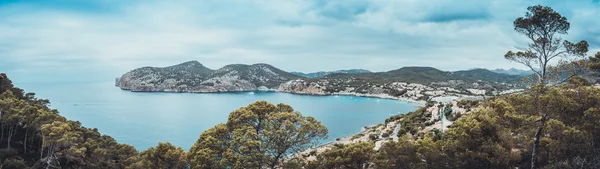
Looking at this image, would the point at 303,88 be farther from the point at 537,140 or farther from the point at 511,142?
the point at 537,140

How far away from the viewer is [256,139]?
15180 mm

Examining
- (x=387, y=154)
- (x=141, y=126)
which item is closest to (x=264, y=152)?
(x=387, y=154)

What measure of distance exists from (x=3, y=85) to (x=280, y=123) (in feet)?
136

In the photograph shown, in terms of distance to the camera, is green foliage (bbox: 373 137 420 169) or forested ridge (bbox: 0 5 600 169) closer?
forested ridge (bbox: 0 5 600 169)

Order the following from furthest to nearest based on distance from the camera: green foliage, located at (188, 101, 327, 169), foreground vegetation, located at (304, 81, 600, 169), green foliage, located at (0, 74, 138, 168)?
1. green foliage, located at (0, 74, 138, 168)
2. green foliage, located at (188, 101, 327, 169)
3. foreground vegetation, located at (304, 81, 600, 169)

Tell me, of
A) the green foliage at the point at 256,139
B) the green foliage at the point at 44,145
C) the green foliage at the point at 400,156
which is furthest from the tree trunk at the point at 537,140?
the green foliage at the point at 44,145

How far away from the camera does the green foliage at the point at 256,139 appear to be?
14.6m

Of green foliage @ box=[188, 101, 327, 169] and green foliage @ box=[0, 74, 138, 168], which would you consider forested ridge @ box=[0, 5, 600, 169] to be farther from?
green foliage @ box=[0, 74, 138, 168]

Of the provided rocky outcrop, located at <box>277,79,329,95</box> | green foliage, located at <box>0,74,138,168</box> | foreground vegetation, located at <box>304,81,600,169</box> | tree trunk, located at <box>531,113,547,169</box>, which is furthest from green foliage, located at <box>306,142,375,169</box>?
rocky outcrop, located at <box>277,79,329,95</box>

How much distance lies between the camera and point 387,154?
52.7ft

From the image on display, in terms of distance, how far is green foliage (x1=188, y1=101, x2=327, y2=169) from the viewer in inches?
573

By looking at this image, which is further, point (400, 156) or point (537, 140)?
point (400, 156)

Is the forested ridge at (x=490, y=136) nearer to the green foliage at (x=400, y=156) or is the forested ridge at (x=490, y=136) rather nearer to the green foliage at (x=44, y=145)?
the green foliage at (x=400, y=156)

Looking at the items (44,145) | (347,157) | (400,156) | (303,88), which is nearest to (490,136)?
(400,156)
